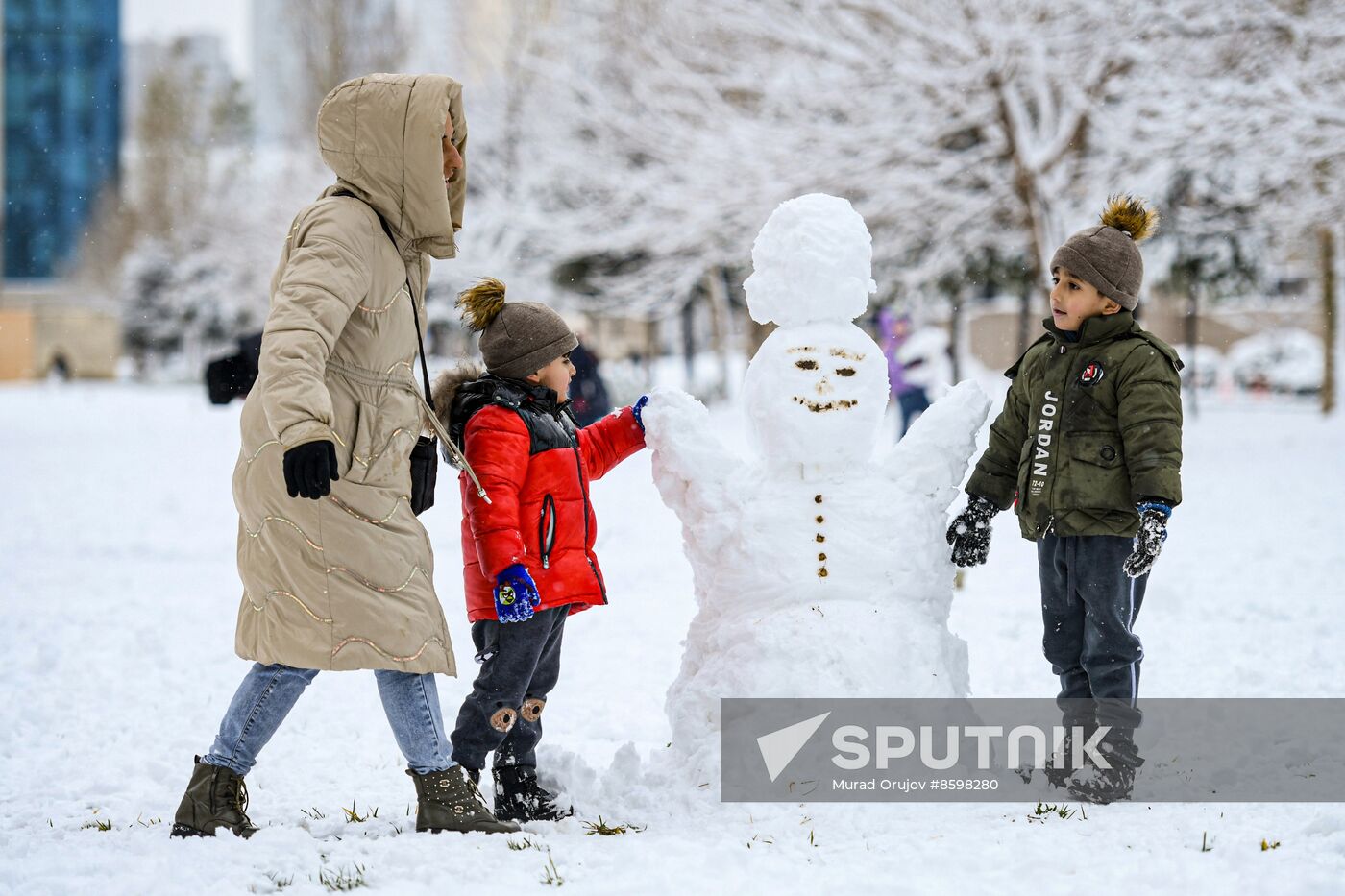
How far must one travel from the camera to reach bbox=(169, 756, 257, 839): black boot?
3088 mm

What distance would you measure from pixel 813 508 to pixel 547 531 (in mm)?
736

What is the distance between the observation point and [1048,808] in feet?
10.8

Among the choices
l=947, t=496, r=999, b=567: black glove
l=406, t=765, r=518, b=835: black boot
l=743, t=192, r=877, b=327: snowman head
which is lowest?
l=406, t=765, r=518, b=835: black boot

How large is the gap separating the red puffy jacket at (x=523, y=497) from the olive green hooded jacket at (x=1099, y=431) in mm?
1232

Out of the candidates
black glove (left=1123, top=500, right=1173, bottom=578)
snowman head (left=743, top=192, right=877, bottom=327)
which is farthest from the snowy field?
snowman head (left=743, top=192, right=877, bottom=327)

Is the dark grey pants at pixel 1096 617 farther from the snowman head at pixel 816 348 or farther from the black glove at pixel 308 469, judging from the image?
the black glove at pixel 308 469

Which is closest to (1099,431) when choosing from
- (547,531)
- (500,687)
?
(547,531)

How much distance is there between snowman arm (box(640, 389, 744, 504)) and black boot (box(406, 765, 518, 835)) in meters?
0.99

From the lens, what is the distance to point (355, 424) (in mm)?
3018

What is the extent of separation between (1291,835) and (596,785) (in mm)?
1738

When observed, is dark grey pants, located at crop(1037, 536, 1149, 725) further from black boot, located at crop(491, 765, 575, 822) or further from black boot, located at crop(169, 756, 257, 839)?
black boot, located at crop(169, 756, 257, 839)

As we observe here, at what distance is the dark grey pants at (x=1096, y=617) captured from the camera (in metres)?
3.40

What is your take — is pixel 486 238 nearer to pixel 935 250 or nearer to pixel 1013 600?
pixel 935 250

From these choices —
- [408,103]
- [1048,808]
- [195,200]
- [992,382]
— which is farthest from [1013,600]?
[195,200]
